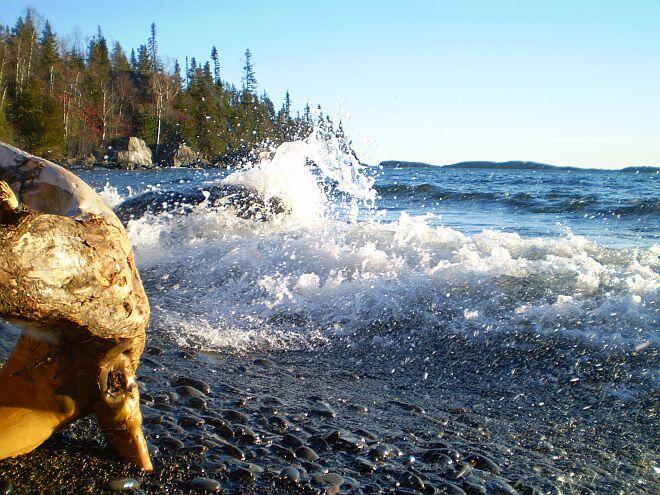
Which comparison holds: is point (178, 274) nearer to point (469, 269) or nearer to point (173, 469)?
point (469, 269)

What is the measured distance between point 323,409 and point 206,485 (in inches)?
35.3

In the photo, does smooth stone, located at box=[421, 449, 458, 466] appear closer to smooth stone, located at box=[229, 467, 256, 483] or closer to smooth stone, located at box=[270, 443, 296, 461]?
smooth stone, located at box=[270, 443, 296, 461]

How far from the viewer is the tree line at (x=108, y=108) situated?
3525 centimetres

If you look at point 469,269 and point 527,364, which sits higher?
point 469,269

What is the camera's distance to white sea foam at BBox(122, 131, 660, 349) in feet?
12.5

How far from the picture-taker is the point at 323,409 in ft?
8.45

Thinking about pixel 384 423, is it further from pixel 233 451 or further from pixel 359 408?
pixel 233 451

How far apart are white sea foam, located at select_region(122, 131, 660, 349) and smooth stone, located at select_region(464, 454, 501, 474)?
1.59 m

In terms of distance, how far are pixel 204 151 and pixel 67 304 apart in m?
54.3

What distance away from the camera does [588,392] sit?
9.82 ft

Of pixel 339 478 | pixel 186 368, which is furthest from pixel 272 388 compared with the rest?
pixel 339 478

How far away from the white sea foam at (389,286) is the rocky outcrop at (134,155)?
38.5m

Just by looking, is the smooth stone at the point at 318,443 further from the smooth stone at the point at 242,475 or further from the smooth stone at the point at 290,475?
the smooth stone at the point at 242,475

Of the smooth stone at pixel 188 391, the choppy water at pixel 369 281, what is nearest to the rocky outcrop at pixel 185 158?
the choppy water at pixel 369 281
